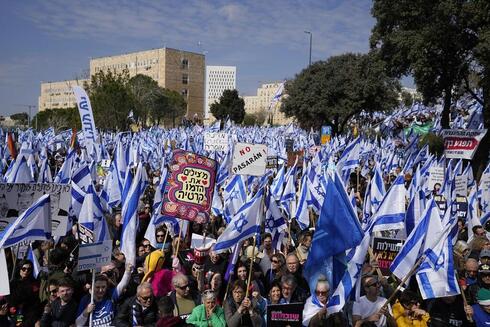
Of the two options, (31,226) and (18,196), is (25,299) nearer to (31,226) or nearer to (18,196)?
(31,226)

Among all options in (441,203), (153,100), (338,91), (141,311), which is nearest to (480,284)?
(141,311)

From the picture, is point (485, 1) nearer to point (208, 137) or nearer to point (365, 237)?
point (208, 137)

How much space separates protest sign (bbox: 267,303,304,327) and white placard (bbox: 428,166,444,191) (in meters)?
8.50

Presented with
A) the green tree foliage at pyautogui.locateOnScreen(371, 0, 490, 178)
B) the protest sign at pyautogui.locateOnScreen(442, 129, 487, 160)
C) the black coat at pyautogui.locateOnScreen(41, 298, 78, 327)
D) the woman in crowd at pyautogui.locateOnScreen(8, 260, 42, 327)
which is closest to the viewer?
the black coat at pyautogui.locateOnScreen(41, 298, 78, 327)

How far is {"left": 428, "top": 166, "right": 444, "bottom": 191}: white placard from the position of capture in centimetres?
1300

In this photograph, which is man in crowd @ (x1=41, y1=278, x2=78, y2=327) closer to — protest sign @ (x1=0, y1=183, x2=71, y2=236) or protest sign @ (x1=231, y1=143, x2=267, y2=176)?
protest sign @ (x1=0, y1=183, x2=71, y2=236)

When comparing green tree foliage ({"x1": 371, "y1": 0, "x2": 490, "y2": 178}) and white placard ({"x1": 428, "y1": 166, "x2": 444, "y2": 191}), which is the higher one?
green tree foliage ({"x1": 371, "y1": 0, "x2": 490, "y2": 178})

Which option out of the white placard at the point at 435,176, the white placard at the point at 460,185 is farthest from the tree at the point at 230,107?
the white placard at the point at 460,185

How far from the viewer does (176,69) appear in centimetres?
12506

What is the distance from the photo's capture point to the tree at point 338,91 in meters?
44.9

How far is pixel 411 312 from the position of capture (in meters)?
5.71

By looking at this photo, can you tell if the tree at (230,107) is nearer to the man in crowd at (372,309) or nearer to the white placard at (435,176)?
the white placard at (435,176)

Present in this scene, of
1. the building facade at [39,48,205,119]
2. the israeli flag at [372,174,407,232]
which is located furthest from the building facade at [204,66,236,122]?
the israeli flag at [372,174,407,232]

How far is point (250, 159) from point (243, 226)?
128 inches
